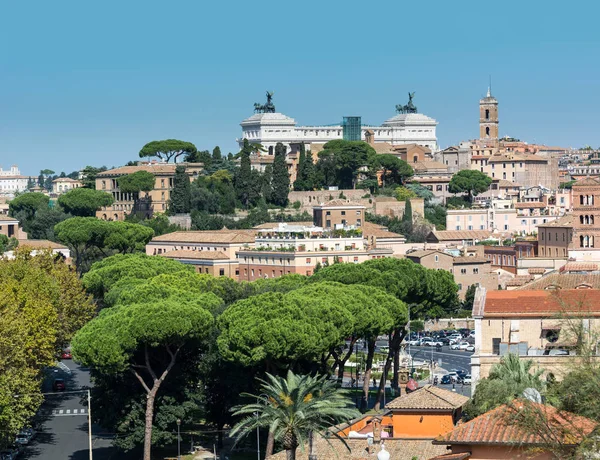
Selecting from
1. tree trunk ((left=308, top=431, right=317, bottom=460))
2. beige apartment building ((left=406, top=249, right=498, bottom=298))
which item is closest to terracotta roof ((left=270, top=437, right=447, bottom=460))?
tree trunk ((left=308, top=431, right=317, bottom=460))

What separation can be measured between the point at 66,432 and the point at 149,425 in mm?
7247

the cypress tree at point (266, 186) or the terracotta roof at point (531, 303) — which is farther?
the cypress tree at point (266, 186)

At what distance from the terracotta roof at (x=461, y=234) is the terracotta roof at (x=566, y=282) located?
69.9 metres

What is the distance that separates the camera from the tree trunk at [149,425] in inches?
2046

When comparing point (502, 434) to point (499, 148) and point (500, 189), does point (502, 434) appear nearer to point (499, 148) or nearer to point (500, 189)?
point (500, 189)

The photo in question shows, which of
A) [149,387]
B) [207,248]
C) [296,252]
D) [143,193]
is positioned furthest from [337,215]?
[149,387]

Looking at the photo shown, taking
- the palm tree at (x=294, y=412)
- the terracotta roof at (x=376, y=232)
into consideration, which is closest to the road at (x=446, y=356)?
the terracotta roof at (x=376, y=232)

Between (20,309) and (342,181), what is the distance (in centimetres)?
9609

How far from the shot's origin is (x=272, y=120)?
18588cm

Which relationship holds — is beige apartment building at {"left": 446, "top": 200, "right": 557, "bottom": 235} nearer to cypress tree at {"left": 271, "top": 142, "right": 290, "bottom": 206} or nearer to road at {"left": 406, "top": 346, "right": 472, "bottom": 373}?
cypress tree at {"left": 271, "top": 142, "right": 290, "bottom": 206}

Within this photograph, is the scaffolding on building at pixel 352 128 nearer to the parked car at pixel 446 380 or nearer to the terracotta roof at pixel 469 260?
the terracotta roof at pixel 469 260

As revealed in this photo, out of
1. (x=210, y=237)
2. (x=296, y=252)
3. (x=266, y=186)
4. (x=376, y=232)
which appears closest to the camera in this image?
(x=296, y=252)

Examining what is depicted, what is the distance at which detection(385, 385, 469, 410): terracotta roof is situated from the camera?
4022 centimetres

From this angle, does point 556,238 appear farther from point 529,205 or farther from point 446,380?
point 446,380
